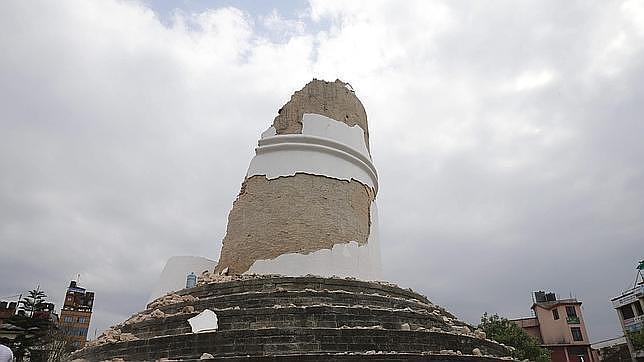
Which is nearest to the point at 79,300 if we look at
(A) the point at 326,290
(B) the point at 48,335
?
(B) the point at 48,335

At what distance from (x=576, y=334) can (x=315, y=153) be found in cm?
3015

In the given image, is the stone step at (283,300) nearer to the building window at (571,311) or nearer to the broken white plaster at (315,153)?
the broken white plaster at (315,153)

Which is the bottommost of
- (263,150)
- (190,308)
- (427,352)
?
(427,352)

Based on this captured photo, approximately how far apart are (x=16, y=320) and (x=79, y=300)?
29045 mm

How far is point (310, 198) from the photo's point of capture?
38.2 feet

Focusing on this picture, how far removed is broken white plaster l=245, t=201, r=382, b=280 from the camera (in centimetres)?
1067

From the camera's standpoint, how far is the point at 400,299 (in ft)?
30.2

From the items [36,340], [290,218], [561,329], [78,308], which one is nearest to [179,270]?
[290,218]

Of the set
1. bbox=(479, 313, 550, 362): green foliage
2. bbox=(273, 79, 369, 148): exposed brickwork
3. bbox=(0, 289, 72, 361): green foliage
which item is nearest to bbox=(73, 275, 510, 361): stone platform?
bbox=(273, 79, 369, 148): exposed brickwork

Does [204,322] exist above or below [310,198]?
below

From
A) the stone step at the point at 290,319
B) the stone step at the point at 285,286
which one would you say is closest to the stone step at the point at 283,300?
the stone step at the point at 285,286

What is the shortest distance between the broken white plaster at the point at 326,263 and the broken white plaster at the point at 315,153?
207 centimetres

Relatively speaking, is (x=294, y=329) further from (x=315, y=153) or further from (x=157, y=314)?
(x=315, y=153)

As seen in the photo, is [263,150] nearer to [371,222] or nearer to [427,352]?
[371,222]
